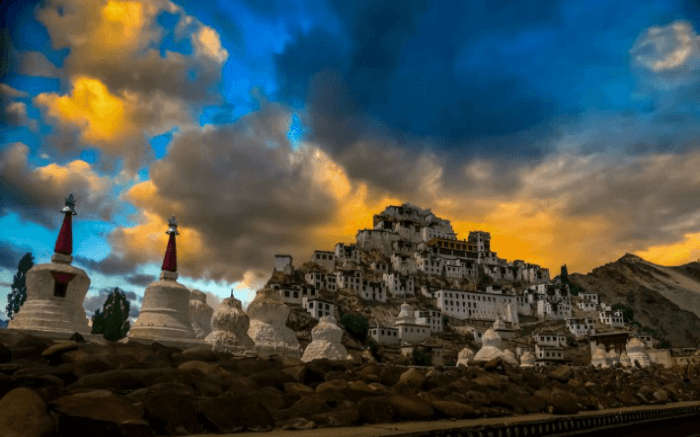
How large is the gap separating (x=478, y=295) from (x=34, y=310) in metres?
84.3

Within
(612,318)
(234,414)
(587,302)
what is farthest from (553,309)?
(234,414)

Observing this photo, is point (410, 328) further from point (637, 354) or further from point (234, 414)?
point (234, 414)

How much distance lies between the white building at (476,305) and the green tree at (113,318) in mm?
57559

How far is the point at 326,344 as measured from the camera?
23.0 meters

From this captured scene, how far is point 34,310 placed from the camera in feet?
73.0

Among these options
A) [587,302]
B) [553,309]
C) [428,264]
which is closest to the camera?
[553,309]

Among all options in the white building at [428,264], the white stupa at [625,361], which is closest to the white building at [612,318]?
the white building at [428,264]

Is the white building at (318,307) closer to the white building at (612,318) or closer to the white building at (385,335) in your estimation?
the white building at (385,335)

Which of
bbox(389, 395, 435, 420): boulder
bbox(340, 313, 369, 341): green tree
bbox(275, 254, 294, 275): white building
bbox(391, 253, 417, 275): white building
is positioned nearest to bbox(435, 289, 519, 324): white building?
bbox(391, 253, 417, 275): white building

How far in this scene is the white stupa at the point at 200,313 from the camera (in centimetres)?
2869

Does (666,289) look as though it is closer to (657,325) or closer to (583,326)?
(657,325)

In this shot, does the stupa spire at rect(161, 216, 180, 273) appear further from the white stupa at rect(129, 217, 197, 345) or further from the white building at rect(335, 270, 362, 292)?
the white building at rect(335, 270, 362, 292)

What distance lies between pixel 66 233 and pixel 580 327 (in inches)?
3676

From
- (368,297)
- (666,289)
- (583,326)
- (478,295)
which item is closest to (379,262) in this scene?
(368,297)
